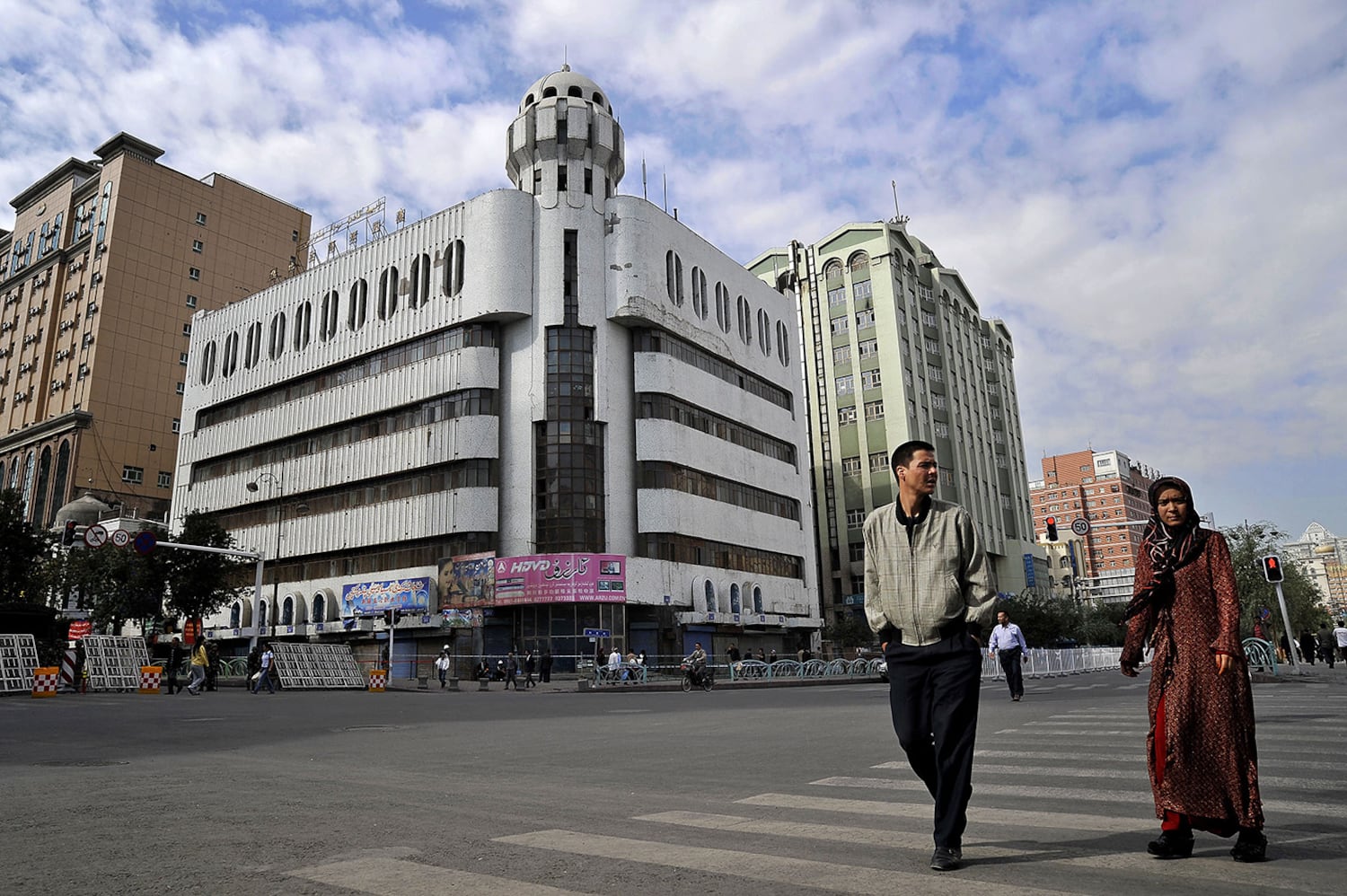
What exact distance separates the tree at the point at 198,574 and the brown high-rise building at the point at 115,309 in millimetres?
28367

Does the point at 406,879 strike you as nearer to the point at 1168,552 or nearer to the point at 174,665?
the point at 1168,552

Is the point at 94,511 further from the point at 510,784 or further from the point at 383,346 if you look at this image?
the point at 510,784

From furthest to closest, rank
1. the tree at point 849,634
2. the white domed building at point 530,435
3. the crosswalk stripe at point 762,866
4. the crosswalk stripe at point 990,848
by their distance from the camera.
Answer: the tree at point 849,634 → the white domed building at point 530,435 → the crosswalk stripe at point 990,848 → the crosswalk stripe at point 762,866

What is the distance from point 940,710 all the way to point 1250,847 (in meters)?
1.32

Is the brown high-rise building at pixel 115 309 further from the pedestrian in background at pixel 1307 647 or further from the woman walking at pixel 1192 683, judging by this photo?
the woman walking at pixel 1192 683

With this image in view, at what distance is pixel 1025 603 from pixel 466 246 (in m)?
47.6

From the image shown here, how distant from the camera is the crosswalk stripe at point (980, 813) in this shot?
4.58 metres

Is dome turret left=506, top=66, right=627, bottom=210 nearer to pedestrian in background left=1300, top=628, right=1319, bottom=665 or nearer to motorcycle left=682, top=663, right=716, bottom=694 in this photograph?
motorcycle left=682, top=663, right=716, bottom=694

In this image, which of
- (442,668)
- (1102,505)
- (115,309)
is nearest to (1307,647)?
(442,668)

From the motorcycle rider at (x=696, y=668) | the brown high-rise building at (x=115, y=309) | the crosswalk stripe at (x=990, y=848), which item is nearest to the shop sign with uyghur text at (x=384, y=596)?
the motorcycle rider at (x=696, y=668)

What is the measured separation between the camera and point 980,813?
5.02 m

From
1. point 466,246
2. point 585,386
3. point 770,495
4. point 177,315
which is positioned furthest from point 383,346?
point 177,315

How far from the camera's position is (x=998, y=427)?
92.2 metres

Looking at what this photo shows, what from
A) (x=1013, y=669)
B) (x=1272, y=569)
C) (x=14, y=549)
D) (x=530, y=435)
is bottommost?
(x=1013, y=669)
